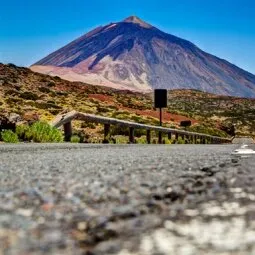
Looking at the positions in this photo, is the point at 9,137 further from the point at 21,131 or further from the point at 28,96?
the point at 28,96

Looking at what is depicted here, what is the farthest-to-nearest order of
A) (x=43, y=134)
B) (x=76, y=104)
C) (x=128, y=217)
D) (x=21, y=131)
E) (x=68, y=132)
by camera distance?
(x=76, y=104) → (x=68, y=132) → (x=21, y=131) → (x=43, y=134) → (x=128, y=217)

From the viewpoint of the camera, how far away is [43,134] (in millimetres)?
14492

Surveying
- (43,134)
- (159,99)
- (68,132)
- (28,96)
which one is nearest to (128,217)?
(43,134)

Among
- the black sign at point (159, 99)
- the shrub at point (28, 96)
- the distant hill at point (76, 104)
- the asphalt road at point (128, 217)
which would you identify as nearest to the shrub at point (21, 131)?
the asphalt road at point (128, 217)

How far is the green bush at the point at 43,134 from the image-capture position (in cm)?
1446

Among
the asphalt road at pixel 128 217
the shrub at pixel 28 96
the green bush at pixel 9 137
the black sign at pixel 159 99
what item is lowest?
the asphalt road at pixel 128 217

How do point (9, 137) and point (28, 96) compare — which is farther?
point (28, 96)

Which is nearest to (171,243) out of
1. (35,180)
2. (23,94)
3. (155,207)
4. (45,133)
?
(155,207)

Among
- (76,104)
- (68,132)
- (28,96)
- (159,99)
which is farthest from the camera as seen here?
(76,104)

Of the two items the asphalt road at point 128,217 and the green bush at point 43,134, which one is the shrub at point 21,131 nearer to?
the green bush at point 43,134

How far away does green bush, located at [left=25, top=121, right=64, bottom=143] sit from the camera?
14.5 meters

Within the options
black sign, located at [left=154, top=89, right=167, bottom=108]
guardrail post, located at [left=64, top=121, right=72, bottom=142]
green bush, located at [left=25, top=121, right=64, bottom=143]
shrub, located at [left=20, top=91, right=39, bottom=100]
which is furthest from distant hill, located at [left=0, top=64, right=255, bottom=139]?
green bush, located at [left=25, top=121, right=64, bottom=143]

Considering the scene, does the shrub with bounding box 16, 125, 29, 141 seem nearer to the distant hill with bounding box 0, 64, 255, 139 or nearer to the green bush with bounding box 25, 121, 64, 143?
the green bush with bounding box 25, 121, 64, 143

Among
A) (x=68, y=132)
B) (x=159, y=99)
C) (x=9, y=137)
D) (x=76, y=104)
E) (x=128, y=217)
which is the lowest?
(x=128, y=217)
